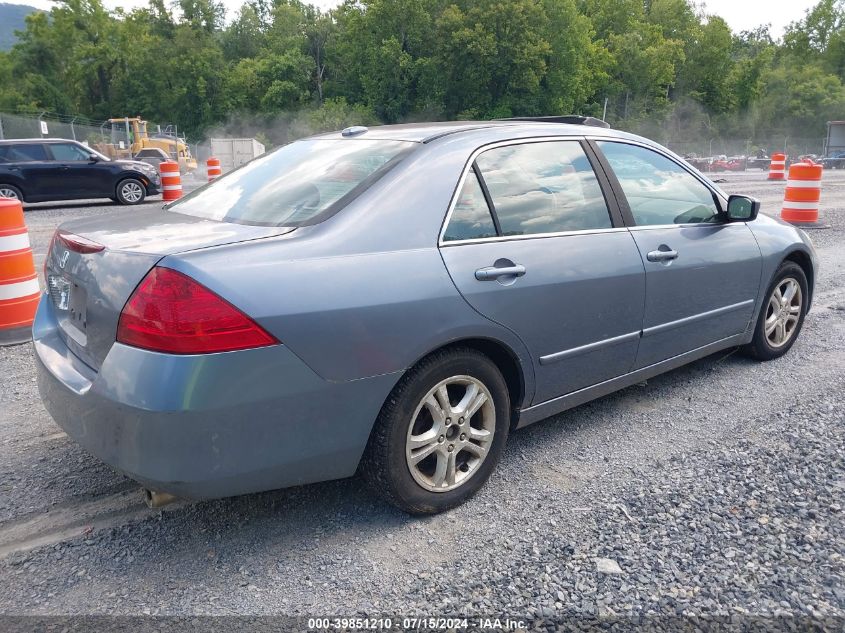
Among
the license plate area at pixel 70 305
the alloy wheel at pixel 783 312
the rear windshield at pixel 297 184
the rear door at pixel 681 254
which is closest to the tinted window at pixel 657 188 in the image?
the rear door at pixel 681 254

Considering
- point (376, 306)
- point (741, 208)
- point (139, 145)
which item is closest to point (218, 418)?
point (376, 306)

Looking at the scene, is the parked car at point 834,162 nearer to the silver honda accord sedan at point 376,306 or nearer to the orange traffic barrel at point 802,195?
the orange traffic barrel at point 802,195

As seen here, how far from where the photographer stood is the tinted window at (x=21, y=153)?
14828mm

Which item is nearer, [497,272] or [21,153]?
[497,272]

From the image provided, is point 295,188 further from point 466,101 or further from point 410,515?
point 466,101

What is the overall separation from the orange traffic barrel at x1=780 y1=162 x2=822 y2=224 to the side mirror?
7.86m

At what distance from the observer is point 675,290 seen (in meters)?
3.84

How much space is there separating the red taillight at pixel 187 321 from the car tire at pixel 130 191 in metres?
15.2

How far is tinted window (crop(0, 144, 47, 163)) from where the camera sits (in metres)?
14.8

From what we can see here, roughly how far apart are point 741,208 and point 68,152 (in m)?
15.1

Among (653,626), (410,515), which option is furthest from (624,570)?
(410,515)

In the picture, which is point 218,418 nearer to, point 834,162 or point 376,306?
point 376,306

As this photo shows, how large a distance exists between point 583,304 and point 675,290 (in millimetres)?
806

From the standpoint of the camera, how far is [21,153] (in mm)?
14992
